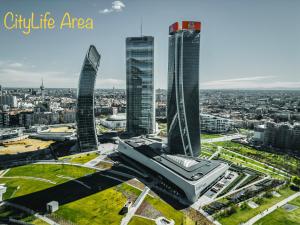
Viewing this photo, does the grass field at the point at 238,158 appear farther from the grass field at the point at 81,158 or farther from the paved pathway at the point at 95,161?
the grass field at the point at 81,158

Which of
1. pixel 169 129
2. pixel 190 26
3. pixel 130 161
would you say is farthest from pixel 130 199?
pixel 190 26

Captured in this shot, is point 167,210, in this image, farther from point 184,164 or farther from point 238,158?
point 238,158

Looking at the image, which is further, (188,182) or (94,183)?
(94,183)

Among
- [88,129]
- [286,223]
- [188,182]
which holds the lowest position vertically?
[286,223]

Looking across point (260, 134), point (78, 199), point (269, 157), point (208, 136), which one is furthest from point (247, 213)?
point (208, 136)

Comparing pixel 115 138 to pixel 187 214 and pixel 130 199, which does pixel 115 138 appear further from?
pixel 187 214

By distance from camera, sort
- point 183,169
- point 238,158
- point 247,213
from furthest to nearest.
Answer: point 238,158, point 183,169, point 247,213

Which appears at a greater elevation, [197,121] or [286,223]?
[197,121]

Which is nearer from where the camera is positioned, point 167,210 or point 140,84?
point 167,210
